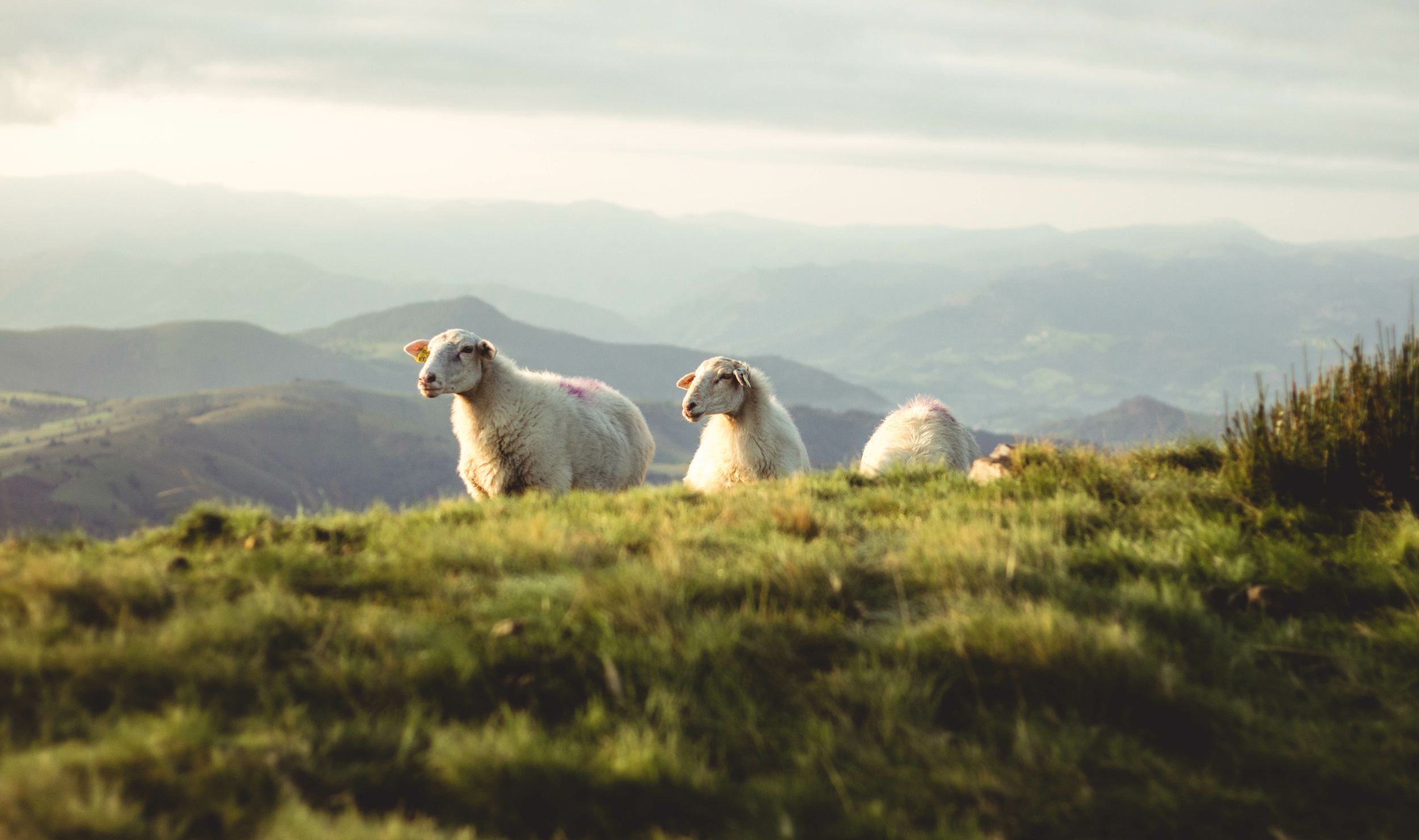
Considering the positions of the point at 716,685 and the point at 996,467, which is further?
the point at 996,467

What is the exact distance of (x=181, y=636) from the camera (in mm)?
4523

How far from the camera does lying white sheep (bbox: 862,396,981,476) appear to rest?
1425 centimetres

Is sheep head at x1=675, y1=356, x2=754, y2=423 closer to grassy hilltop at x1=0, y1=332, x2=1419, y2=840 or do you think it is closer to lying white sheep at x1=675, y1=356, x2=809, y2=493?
lying white sheep at x1=675, y1=356, x2=809, y2=493

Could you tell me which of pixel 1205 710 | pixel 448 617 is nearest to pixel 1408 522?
pixel 1205 710

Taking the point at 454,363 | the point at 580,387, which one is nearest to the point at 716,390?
the point at 580,387

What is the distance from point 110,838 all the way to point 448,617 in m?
2.01

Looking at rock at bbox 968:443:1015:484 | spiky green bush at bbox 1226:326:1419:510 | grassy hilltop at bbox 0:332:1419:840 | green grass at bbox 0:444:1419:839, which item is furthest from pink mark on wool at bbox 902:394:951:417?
green grass at bbox 0:444:1419:839

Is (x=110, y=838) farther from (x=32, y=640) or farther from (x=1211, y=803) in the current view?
(x=1211, y=803)

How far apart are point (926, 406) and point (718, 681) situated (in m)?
12.2

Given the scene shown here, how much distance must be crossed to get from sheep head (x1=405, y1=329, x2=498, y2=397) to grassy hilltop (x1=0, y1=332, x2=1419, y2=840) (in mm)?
5203

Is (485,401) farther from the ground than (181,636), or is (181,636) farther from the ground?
(485,401)

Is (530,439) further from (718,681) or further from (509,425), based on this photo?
(718,681)

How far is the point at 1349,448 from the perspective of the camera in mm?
7469

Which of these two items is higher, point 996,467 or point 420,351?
point 420,351
